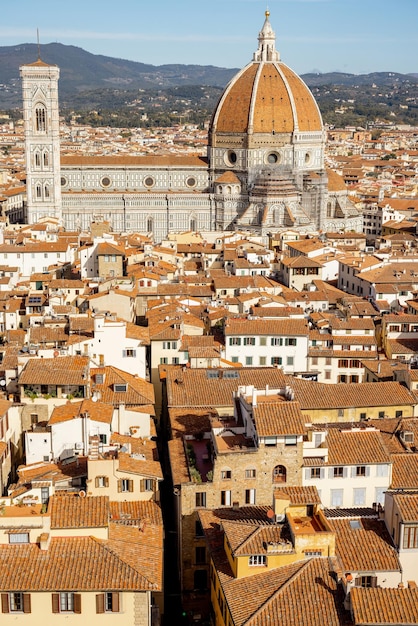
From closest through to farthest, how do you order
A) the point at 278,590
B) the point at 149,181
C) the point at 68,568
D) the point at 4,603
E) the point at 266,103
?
the point at 278,590, the point at 4,603, the point at 68,568, the point at 266,103, the point at 149,181

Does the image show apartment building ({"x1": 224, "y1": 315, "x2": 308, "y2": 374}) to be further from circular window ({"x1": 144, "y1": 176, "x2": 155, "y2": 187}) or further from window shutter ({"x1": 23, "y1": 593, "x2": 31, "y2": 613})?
circular window ({"x1": 144, "y1": 176, "x2": 155, "y2": 187})

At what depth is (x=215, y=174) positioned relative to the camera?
97.8 meters

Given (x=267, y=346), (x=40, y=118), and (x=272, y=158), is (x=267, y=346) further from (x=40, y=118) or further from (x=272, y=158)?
(x=40, y=118)

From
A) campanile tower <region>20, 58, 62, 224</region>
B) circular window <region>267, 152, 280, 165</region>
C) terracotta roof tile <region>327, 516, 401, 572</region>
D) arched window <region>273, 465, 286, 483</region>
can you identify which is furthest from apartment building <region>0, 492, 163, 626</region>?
circular window <region>267, 152, 280, 165</region>

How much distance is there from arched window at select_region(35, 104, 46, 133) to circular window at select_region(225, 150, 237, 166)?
1809 cm

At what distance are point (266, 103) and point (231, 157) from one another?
246 inches

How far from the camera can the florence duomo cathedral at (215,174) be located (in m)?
91.8

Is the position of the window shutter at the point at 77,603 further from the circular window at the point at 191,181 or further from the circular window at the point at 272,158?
the circular window at the point at 191,181

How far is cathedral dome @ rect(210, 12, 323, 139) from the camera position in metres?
95.7

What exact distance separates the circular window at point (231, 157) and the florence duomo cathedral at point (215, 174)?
2 cm

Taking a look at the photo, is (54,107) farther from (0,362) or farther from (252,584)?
(252,584)

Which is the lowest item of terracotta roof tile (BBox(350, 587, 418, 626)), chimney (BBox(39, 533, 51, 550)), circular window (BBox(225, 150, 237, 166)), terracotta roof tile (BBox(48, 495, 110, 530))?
terracotta roof tile (BBox(350, 587, 418, 626))

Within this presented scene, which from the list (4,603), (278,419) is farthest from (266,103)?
(4,603)

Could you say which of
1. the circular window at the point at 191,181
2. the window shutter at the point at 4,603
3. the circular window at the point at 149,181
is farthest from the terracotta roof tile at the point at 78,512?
the circular window at the point at 191,181
